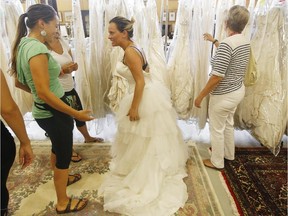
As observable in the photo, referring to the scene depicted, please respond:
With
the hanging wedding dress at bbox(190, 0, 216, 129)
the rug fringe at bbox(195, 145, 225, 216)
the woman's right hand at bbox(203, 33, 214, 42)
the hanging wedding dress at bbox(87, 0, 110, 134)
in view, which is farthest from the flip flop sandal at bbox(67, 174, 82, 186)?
the woman's right hand at bbox(203, 33, 214, 42)

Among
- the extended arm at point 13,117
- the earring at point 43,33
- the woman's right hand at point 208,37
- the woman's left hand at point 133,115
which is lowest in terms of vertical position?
the woman's left hand at point 133,115

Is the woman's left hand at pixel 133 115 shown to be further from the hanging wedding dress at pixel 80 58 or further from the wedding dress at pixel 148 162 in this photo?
the hanging wedding dress at pixel 80 58

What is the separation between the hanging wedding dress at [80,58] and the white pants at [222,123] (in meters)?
1.20

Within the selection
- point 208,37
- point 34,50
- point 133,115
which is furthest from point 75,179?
point 208,37

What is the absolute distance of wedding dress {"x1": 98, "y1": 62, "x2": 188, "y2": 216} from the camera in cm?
161

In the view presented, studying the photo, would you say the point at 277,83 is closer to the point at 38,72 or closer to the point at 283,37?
the point at 283,37

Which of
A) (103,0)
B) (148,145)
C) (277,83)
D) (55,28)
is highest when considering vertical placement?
(103,0)

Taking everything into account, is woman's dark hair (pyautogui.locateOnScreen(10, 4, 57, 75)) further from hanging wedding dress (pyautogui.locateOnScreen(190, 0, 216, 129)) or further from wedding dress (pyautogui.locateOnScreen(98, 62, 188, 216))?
hanging wedding dress (pyautogui.locateOnScreen(190, 0, 216, 129))

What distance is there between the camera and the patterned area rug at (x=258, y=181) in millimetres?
1664

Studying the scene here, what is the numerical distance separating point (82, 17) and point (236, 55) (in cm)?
147

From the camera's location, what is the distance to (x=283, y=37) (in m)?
1.96

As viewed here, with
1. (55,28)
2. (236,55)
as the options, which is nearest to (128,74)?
(55,28)

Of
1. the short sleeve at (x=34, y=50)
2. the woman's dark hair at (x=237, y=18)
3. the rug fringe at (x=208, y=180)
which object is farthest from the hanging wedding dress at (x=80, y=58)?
the woman's dark hair at (x=237, y=18)

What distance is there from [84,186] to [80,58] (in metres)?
1.17
